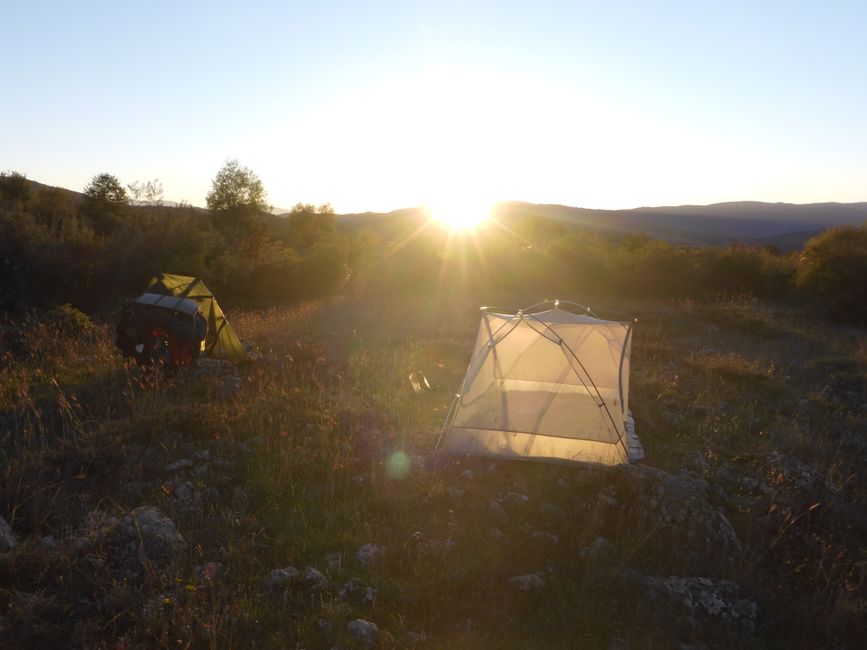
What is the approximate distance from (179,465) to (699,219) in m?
120

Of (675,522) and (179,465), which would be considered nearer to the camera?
(675,522)

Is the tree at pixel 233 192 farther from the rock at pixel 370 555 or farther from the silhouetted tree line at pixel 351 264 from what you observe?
the rock at pixel 370 555

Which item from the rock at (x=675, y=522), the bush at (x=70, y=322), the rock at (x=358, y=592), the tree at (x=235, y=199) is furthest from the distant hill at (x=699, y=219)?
the rock at (x=358, y=592)

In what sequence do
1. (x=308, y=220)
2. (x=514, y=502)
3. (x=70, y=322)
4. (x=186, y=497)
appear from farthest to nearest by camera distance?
(x=308, y=220), (x=70, y=322), (x=514, y=502), (x=186, y=497)

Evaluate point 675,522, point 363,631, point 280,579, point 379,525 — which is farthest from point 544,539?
point 280,579

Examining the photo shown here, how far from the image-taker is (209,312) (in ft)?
28.9

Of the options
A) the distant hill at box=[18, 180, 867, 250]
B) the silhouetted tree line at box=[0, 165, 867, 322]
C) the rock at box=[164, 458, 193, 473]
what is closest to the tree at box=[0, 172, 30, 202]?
the silhouetted tree line at box=[0, 165, 867, 322]

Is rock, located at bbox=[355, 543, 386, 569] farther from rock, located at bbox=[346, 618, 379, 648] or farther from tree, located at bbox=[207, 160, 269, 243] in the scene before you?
tree, located at bbox=[207, 160, 269, 243]

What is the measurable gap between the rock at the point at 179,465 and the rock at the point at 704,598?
4.02 meters

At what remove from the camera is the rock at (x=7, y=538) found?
13.7 ft

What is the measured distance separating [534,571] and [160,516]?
9.32 feet

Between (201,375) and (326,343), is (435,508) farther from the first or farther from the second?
(326,343)

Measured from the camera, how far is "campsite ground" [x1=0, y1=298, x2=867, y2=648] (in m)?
3.91

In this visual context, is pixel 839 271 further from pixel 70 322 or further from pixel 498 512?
pixel 70 322
